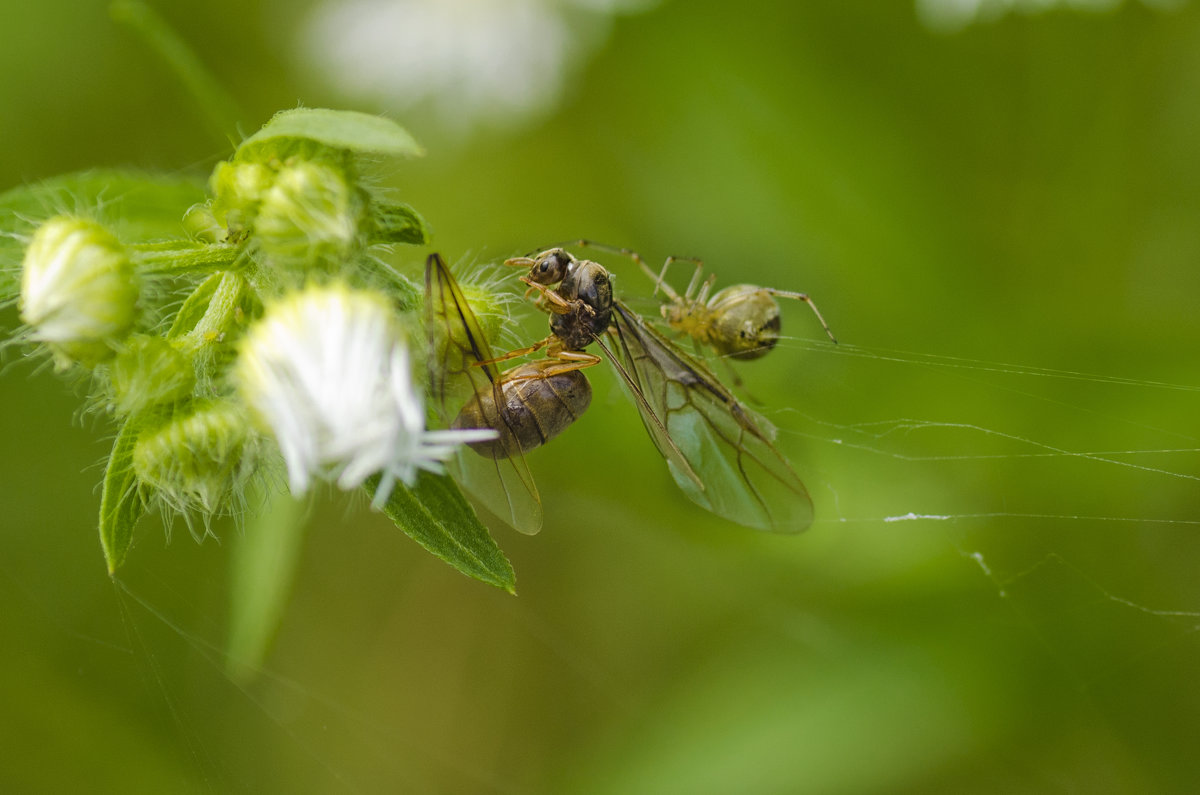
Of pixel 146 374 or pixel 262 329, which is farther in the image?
pixel 146 374

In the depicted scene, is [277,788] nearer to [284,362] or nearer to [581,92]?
[284,362]

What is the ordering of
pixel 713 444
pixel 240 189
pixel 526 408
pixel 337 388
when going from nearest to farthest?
1. pixel 337 388
2. pixel 240 189
3. pixel 526 408
4. pixel 713 444

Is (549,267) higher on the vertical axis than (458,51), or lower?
lower

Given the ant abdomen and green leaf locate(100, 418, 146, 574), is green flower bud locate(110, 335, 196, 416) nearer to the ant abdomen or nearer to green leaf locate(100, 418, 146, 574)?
green leaf locate(100, 418, 146, 574)

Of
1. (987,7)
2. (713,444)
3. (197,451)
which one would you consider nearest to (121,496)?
(197,451)

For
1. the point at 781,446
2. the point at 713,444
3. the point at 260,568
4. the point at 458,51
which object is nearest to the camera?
the point at 713,444

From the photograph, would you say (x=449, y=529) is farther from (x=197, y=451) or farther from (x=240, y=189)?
(x=240, y=189)
